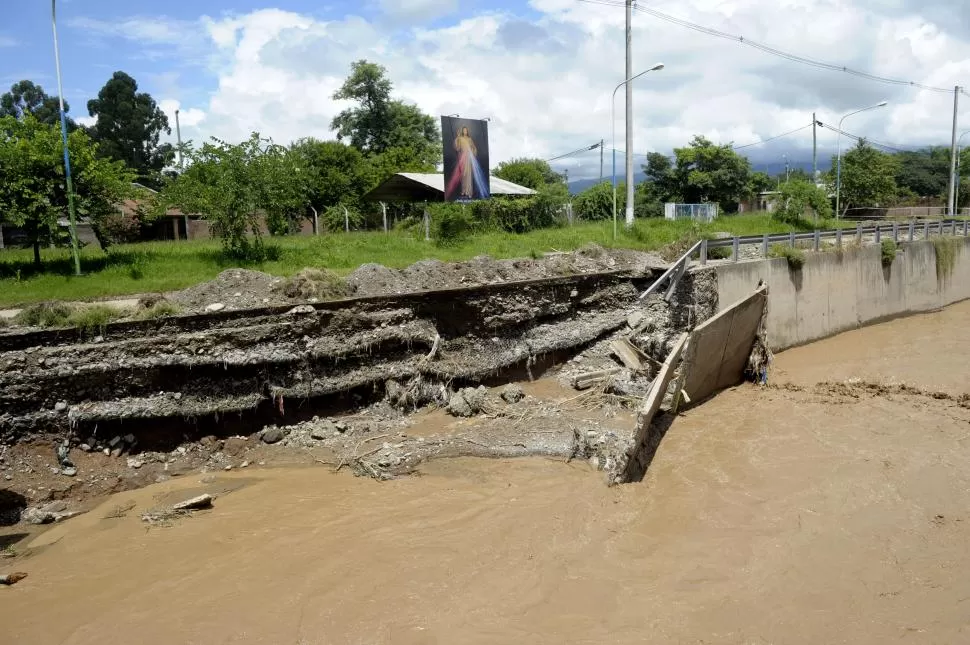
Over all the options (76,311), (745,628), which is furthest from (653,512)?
(76,311)

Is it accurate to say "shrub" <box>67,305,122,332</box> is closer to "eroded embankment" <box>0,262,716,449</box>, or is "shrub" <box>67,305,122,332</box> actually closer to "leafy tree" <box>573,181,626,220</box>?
"eroded embankment" <box>0,262,716,449</box>

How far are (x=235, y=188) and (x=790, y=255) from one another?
47.3 feet

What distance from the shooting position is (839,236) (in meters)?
21.1

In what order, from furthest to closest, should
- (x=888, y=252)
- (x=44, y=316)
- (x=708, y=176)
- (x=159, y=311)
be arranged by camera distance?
(x=708, y=176), (x=888, y=252), (x=159, y=311), (x=44, y=316)

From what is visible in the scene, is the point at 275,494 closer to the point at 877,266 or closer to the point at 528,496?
the point at 528,496

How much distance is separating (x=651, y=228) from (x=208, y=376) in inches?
690

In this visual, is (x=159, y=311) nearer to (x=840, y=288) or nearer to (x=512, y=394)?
(x=512, y=394)

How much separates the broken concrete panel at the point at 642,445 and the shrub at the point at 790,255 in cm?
944

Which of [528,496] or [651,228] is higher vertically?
[651,228]

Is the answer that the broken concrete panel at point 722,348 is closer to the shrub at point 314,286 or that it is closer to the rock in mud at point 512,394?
the rock in mud at point 512,394

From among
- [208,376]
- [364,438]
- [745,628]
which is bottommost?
[745,628]

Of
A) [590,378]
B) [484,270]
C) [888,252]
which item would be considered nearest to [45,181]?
[484,270]

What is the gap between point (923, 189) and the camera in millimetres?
74938

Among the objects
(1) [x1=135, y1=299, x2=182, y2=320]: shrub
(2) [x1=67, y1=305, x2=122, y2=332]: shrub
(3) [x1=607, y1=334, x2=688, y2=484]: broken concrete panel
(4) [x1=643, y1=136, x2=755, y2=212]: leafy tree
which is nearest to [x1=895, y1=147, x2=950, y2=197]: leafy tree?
(4) [x1=643, y1=136, x2=755, y2=212]: leafy tree
